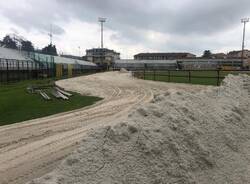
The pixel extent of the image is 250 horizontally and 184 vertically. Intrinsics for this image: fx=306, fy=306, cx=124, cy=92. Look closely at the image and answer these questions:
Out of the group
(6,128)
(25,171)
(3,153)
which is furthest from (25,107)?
(25,171)

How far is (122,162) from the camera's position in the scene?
15.9 feet

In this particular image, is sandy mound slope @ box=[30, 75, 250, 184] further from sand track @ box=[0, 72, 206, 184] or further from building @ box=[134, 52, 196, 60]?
building @ box=[134, 52, 196, 60]

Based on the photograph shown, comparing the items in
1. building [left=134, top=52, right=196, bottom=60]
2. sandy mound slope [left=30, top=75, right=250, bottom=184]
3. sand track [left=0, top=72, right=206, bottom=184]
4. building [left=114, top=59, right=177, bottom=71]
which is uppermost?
building [left=134, top=52, right=196, bottom=60]

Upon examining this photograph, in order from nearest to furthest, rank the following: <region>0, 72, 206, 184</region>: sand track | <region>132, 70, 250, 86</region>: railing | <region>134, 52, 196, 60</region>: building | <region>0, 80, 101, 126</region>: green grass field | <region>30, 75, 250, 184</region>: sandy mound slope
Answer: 1. <region>30, 75, 250, 184</region>: sandy mound slope
2. <region>0, 72, 206, 184</region>: sand track
3. <region>0, 80, 101, 126</region>: green grass field
4. <region>132, 70, 250, 86</region>: railing
5. <region>134, 52, 196, 60</region>: building

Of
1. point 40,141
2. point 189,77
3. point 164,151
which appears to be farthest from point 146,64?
point 164,151

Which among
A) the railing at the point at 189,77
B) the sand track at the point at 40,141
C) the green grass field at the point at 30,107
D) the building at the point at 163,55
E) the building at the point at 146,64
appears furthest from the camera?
the building at the point at 163,55

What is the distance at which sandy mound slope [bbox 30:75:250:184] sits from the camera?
457cm

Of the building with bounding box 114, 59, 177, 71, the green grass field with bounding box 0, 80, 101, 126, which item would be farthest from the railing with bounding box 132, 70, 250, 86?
the building with bounding box 114, 59, 177, 71

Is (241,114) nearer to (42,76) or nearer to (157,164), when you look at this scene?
(157,164)

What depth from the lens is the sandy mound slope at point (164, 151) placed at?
457cm

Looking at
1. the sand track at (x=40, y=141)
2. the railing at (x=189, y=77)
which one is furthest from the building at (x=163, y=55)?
the sand track at (x=40, y=141)

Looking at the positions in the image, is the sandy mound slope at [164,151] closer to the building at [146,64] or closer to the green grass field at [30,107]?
the green grass field at [30,107]

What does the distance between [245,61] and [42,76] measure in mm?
89062

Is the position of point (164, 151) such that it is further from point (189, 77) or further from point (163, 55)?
point (163, 55)
